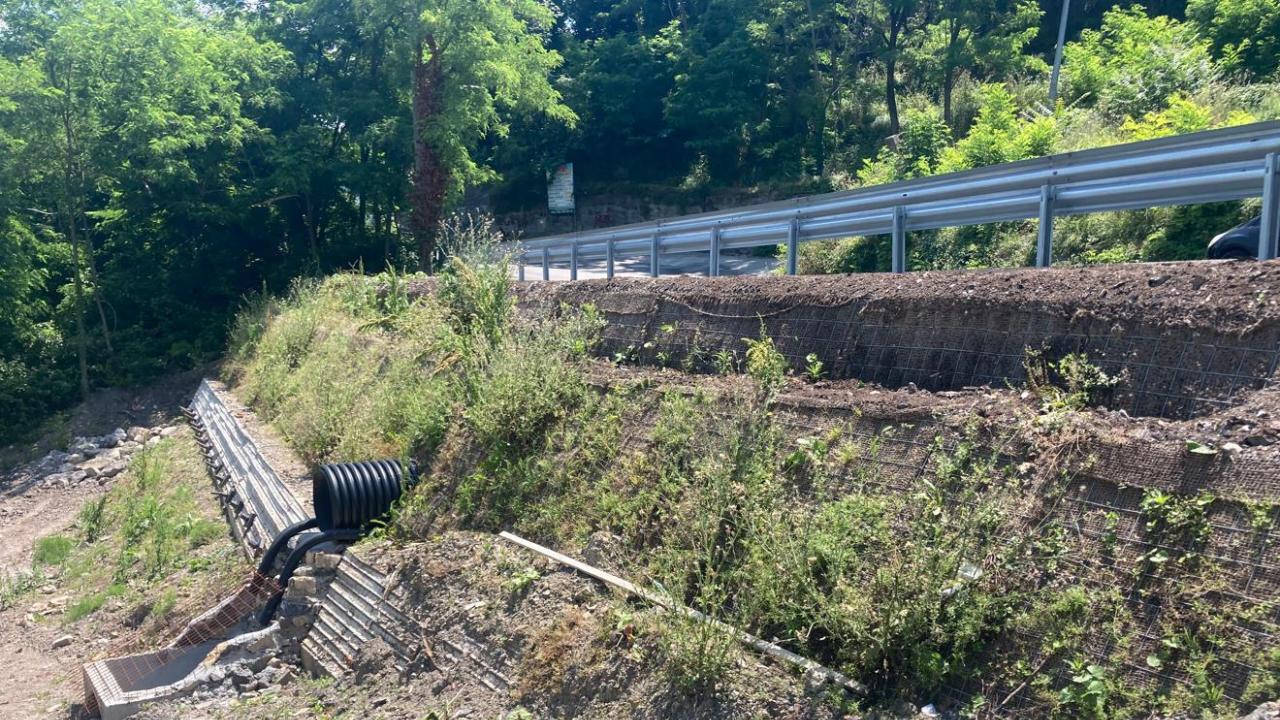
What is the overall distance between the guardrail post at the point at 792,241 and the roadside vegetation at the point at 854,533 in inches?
83.3

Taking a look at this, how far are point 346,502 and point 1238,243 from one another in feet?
25.2

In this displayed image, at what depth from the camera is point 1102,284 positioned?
19.3ft

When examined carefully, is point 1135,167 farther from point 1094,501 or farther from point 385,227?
point 385,227

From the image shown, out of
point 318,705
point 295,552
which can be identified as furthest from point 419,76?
point 318,705

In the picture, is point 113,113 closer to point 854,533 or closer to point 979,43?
point 979,43

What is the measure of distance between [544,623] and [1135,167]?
5.58 metres

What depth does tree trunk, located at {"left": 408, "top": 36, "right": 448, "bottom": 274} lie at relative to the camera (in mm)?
25156

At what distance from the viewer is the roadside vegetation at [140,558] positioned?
11555 millimetres

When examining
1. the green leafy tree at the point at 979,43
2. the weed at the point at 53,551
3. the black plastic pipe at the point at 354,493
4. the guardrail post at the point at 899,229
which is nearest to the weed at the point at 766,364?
the guardrail post at the point at 899,229

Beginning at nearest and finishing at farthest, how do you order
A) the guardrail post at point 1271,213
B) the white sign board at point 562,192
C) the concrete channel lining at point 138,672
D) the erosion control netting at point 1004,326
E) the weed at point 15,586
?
1. the erosion control netting at point 1004,326
2. the guardrail post at point 1271,213
3. the concrete channel lining at point 138,672
4. the weed at point 15,586
5. the white sign board at point 562,192

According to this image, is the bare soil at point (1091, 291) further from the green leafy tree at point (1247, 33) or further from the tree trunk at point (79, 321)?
the tree trunk at point (79, 321)

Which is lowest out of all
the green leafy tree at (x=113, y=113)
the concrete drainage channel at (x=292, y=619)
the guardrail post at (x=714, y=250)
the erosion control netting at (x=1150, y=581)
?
the concrete drainage channel at (x=292, y=619)

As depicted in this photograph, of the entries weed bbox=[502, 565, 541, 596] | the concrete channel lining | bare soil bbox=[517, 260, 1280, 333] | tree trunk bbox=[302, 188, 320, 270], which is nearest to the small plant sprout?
bare soil bbox=[517, 260, 1280, 333]

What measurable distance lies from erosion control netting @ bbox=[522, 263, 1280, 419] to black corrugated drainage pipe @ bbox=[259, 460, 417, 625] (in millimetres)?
2565
